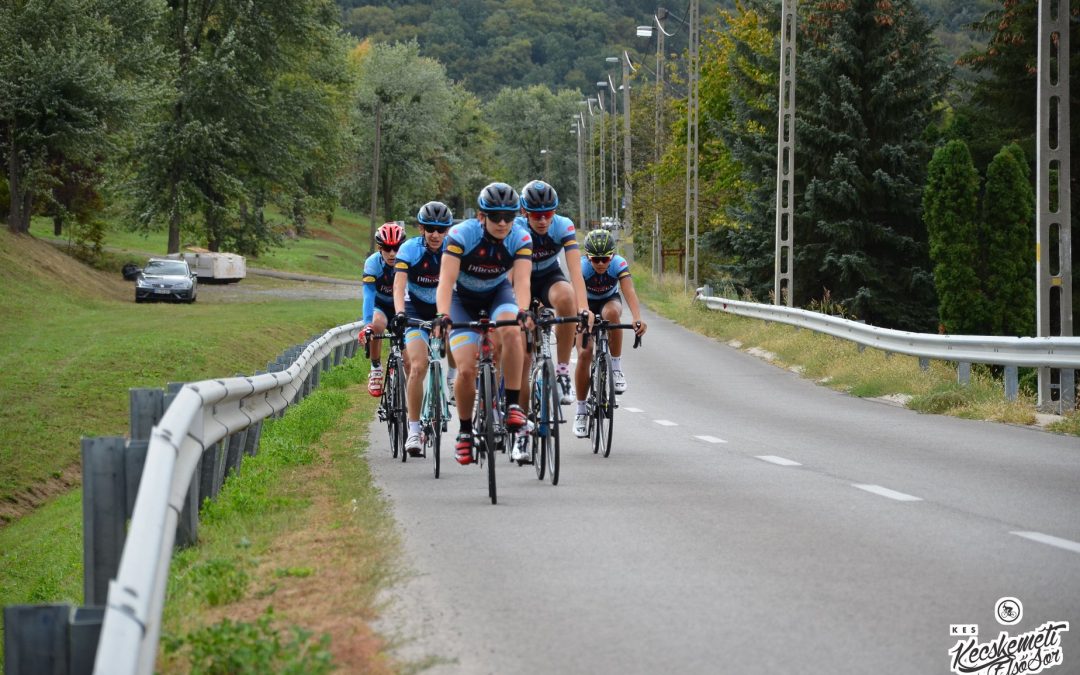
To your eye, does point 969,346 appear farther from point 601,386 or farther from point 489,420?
point 489,420

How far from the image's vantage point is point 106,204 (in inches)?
2494

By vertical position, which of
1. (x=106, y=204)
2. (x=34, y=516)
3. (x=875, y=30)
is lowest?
(x=34, y=516)

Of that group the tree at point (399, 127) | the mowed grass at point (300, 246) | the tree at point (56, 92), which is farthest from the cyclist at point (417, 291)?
the tree at point (399, 127)

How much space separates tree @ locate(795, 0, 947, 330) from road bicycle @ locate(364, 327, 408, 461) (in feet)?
104

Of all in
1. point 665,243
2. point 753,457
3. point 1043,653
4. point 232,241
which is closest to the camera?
point 1043,653

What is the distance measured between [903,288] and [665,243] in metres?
35.3

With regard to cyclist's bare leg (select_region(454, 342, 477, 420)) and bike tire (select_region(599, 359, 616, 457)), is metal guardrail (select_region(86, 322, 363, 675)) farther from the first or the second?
bike tire (select_region(599, 359, 616, 457))

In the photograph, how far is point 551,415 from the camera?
34.7 feet

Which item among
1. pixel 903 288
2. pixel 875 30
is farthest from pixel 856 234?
pixel 875 30

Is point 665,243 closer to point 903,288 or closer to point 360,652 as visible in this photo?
point 903,288

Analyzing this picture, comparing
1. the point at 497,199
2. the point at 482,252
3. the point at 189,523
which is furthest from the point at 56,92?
the point at 189,523

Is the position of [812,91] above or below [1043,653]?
above

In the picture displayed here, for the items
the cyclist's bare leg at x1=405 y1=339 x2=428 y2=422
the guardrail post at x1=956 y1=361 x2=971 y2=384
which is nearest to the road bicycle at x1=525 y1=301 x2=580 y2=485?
the cyclist's bare leg at x1=405 y1=339 x2=428 y2=422

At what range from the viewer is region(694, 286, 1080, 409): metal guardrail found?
16.7 m
